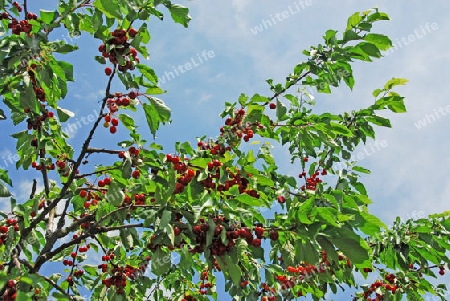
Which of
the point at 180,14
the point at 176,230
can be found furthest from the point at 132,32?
the point at 176,230

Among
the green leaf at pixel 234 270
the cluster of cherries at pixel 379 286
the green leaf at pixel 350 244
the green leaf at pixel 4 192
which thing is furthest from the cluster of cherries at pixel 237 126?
the cluster of cherries at pixel 379 286

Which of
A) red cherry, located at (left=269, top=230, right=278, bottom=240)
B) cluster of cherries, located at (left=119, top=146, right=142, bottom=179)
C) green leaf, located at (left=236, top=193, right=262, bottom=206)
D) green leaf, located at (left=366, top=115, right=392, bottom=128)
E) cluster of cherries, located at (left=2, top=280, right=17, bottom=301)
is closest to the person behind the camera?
cluster of cherries, located at (left=2, top=280, right=17, bottom=301)

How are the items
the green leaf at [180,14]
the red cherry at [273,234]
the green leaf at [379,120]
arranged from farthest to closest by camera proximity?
the green leaf at [379,120]
the green leaf at [180,14]
the red cherry at [273,234]

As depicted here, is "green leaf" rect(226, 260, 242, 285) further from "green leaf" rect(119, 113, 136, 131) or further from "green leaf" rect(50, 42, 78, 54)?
"green leaf" rect(50, 42, 78, 54)

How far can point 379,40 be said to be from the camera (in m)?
4.11

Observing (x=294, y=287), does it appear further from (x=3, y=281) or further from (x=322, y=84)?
(x=3, y=281)

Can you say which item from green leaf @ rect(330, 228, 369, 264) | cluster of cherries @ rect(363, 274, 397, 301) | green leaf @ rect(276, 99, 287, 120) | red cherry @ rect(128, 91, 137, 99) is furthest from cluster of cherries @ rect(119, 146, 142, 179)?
cluster of cherries @ rect(363, 274, 397, 301)

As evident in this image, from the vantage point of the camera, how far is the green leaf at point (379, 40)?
409 centimetres

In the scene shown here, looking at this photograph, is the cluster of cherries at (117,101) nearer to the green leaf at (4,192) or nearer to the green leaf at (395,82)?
the green leaf at (4,192)

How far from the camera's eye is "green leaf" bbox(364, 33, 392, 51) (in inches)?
161

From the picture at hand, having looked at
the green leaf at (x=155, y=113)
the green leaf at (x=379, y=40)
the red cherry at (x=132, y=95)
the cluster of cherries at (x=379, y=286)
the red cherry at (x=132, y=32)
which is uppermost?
the red cherry at (x=132, y=32)

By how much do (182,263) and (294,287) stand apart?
2.73 metres

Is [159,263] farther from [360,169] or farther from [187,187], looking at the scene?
[360,169]

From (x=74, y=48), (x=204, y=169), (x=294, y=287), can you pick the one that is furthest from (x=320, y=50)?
(x=294, y=287)
